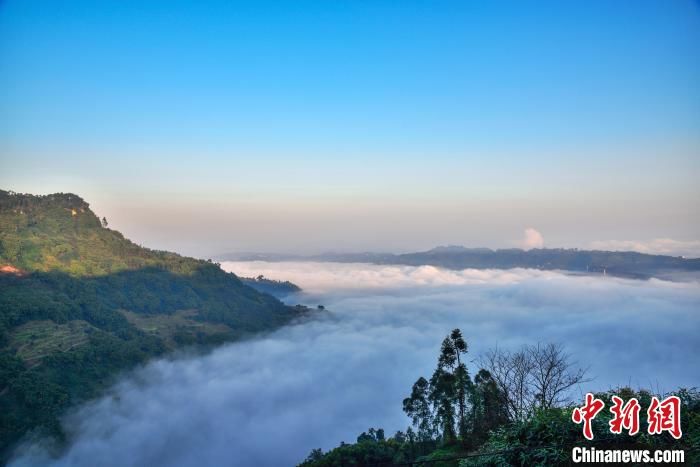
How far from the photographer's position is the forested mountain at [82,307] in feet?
220

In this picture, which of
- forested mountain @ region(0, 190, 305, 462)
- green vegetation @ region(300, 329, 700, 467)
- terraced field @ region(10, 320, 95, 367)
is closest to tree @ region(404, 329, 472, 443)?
green vegetation @ region(300, 329, 700, 467)

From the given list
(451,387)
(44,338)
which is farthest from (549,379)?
(44,338)

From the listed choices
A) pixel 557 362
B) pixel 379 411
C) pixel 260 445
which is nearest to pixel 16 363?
pixel 260 445

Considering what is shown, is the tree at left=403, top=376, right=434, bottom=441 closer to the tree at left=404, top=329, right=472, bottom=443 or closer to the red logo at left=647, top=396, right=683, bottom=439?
the tree at left=404, top=329, right=472, bottom=443

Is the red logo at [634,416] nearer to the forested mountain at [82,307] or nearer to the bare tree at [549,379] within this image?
the bare tree at [549,379]

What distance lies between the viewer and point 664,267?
16338cm

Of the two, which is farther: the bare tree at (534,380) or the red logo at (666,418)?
the bare tree at (534,380)

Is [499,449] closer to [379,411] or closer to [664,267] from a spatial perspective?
[379,411]
